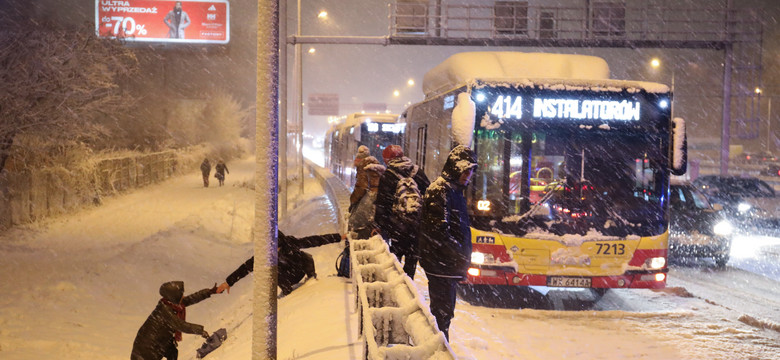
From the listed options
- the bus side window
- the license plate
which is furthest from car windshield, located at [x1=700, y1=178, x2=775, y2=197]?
the license plate

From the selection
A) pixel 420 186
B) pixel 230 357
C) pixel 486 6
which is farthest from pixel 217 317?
pixel 486 6

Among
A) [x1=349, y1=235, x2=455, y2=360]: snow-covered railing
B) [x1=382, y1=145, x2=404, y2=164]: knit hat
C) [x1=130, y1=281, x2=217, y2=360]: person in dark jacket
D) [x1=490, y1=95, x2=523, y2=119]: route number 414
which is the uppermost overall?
[x1=490, y1=95, x2=523, y2=119]: route number 414

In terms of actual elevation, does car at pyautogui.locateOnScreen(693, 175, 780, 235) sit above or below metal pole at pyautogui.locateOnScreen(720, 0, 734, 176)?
below

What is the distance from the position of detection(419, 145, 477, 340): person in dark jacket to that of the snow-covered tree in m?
14.6

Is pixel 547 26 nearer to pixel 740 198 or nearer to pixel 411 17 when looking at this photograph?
pixel 411 17

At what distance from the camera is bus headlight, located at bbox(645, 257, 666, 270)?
926 centimetres

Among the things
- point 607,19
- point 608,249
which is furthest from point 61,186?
point 608,249

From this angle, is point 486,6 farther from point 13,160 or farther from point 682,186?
point 13,160

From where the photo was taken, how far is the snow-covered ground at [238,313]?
7680 mm

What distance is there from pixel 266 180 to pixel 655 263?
19.1ft

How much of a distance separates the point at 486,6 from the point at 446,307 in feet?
61.1

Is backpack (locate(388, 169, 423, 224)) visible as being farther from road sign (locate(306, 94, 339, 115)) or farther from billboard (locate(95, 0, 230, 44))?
road sign (locate(306, 94, 339, 115))

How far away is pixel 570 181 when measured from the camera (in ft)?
30.2

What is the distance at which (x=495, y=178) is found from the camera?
9.30m
